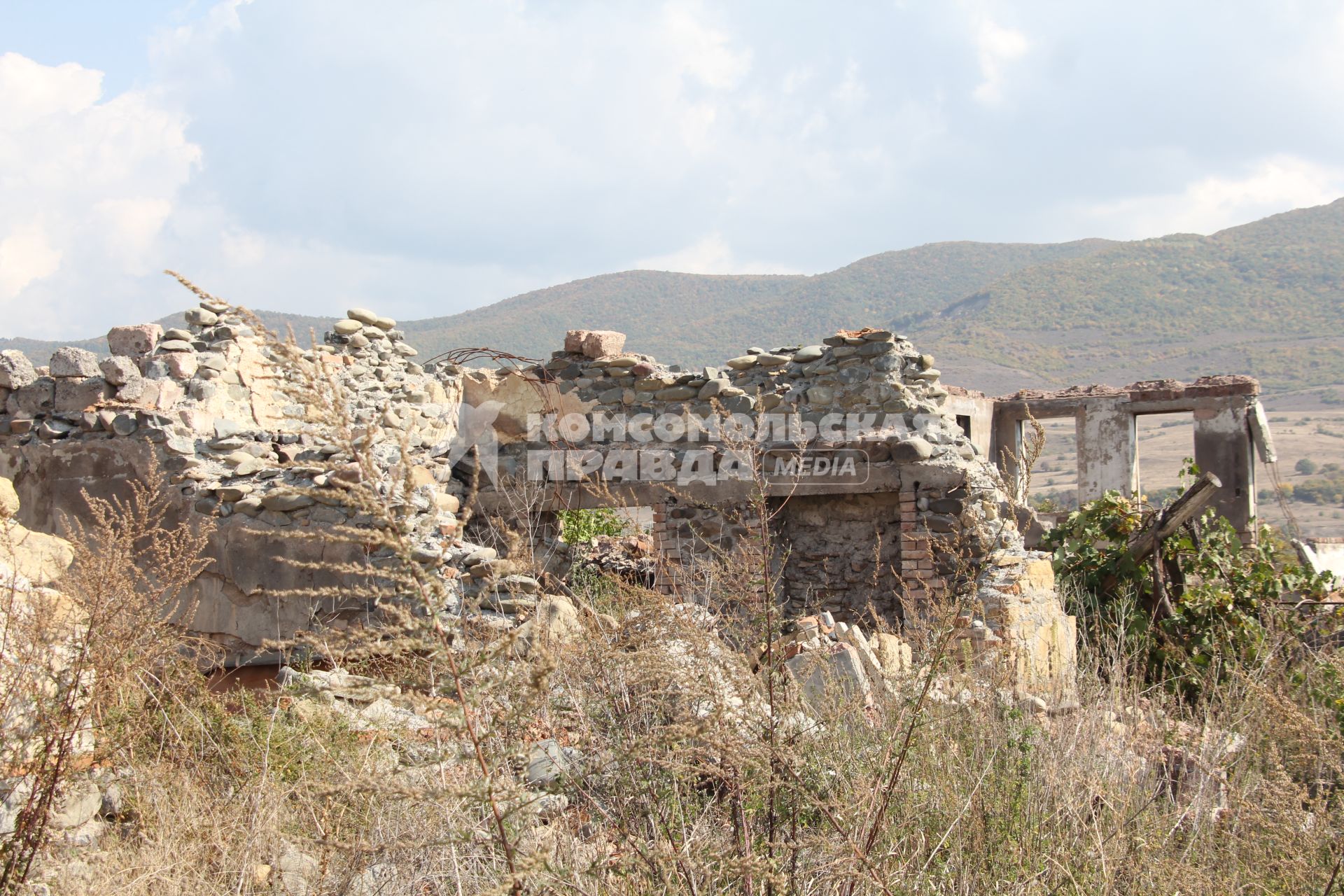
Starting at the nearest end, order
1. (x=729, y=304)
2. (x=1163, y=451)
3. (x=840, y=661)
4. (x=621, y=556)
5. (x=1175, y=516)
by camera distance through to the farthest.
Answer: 1. (x=840, y=661)
2. (x=1175, y=516)
3. (x=621, y=556)
4. (x=1163, y=451)
5. (x=729, y=304)

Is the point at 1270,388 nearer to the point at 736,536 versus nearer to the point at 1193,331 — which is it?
the point at 1193,331

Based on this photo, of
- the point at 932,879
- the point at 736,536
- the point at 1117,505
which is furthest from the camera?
the point at 736,536

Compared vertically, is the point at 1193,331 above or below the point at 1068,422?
above

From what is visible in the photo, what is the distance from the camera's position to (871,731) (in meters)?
3.19

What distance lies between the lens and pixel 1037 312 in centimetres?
4803

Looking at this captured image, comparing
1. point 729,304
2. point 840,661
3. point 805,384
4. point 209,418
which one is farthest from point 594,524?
point 729,304

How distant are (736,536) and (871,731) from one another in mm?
4318

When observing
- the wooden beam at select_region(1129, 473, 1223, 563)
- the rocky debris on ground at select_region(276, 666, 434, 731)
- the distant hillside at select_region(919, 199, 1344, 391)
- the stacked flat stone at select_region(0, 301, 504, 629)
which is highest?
the distant hillside at select_region(919, 199, 1344, 391)

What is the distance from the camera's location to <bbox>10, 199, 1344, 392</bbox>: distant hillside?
40.1m

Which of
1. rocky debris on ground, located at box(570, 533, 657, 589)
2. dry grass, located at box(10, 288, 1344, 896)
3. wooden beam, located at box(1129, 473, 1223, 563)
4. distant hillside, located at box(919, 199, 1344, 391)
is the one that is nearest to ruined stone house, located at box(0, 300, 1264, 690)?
rocky debris on ground, located at box(570, 533, 657, 589)

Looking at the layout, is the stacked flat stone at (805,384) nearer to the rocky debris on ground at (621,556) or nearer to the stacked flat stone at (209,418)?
the rocky debris on ground at (621,556)

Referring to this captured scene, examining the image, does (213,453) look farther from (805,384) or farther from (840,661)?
(840,661)

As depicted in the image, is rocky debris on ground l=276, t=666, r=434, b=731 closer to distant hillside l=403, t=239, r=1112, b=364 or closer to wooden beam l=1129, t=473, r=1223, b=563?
wooden beam l=1129, t=473, r=1223, b=563

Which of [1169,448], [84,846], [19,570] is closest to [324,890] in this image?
[84,846]
